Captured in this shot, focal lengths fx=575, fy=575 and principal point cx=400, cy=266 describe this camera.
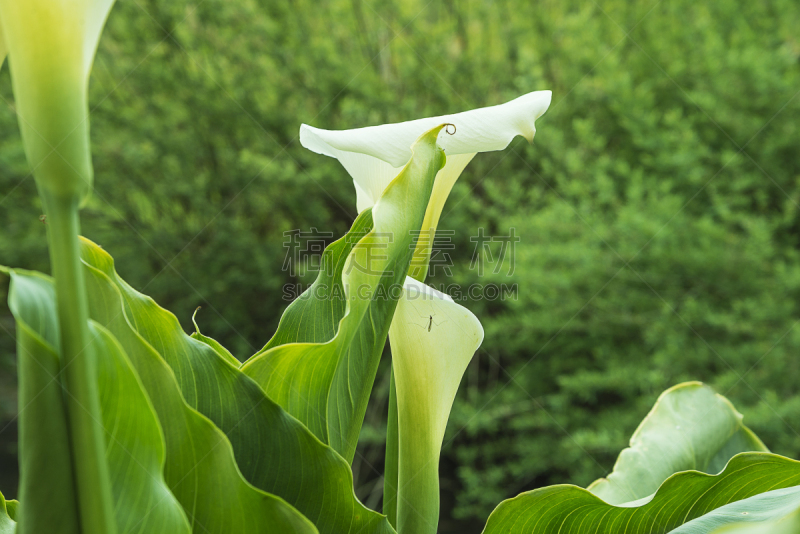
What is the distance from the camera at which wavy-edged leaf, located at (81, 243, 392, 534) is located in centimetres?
19

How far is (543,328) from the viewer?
4.60 ft

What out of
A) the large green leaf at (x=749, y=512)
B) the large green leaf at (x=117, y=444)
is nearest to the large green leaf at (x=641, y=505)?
the large green leaf at (x=749, y=512)

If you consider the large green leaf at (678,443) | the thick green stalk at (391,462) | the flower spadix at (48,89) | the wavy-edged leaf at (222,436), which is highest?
the flower spadix at (48,89)

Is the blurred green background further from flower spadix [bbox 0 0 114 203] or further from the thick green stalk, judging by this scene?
flower spadix [bbox 0 0 114 203]

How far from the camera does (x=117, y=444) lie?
167mm

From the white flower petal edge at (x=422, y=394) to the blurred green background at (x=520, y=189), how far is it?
3.38 feet

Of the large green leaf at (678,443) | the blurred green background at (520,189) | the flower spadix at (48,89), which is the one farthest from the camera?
the blurred green background at (520,189)

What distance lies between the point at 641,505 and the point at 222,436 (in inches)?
6.8

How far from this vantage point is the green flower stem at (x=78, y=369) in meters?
0.12

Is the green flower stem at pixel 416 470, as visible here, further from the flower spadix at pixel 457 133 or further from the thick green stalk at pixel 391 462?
the flower spadix at pixel 457 133

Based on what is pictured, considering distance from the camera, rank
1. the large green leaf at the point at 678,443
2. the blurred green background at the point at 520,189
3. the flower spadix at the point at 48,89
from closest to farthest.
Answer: the flower spadix at the point at 48,89, the large green leaf at the point at 678,443, the blurred green background at the point at 520,189

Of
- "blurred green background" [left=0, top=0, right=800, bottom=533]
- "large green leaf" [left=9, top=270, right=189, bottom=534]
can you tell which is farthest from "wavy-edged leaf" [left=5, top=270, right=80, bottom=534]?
"blurred green background" [left=0, top=0, right=800, bottom=533]

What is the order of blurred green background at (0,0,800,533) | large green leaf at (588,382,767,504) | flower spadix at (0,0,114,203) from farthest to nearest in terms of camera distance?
blurred green background at (0,0,800,533) → large green leaf at (588,382,767,504) → flower spadix at (0,0,114,203)

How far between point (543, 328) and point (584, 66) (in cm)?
72
